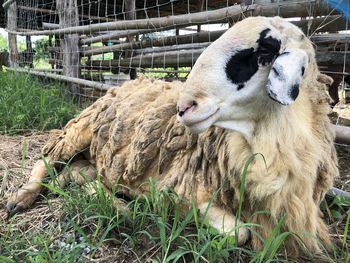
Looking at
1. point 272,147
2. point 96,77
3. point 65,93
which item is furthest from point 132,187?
point 96,77

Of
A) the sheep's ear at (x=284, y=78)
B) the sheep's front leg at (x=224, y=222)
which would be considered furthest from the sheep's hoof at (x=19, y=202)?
the sheep's ear at (x=284, y=78)

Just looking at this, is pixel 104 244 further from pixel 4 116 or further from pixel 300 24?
pixel 4 116

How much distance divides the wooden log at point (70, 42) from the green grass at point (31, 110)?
2.09 feet

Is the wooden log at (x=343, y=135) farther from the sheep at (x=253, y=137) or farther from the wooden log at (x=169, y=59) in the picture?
the wooden log at (x=169, y=59)

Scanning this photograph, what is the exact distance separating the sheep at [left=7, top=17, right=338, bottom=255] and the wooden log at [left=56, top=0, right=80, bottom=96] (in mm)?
3739

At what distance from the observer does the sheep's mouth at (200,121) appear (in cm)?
183

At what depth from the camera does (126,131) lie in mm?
2939

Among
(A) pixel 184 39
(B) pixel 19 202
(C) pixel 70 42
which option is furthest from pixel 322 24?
(C) pixel 70 42

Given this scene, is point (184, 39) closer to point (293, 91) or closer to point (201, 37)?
point (201, 37)

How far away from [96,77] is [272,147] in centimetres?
691

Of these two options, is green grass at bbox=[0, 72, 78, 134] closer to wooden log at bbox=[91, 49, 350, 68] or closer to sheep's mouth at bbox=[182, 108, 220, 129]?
wooden log at bbox=[91, 49, 350, 68]

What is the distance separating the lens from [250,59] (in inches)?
73.5

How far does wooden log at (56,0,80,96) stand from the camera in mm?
6035

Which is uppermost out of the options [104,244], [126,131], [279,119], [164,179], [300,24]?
[300,24]
